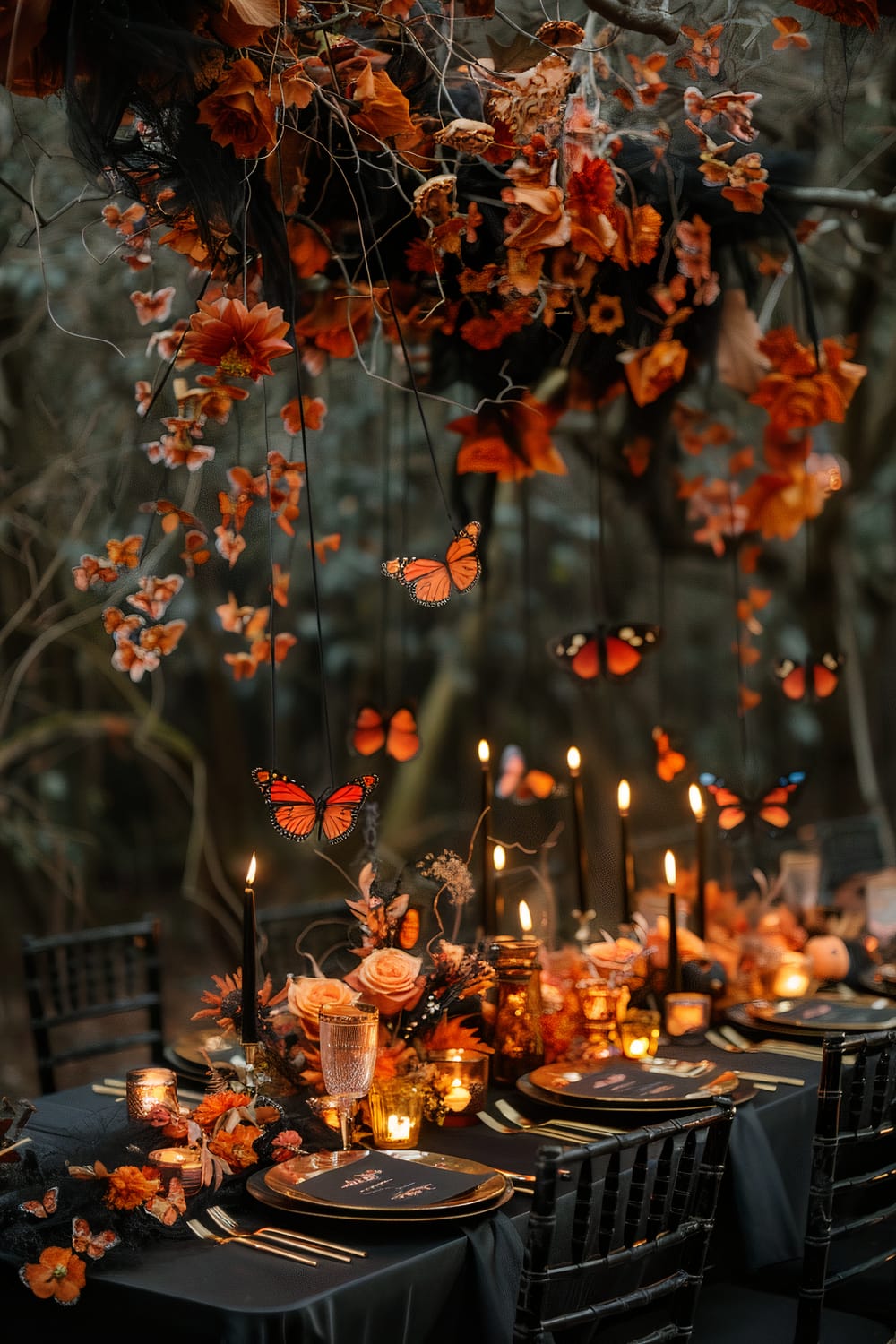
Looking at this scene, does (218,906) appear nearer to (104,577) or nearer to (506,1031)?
(506,1031)

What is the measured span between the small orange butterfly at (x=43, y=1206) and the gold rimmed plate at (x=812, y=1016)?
1.31 metres

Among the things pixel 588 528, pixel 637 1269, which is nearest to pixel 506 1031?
pixel 637 1269

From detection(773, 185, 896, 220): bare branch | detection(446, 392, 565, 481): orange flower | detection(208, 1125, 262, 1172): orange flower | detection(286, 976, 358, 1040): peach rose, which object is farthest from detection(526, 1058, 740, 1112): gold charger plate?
detection(773, 185, 896, 220): bare branch

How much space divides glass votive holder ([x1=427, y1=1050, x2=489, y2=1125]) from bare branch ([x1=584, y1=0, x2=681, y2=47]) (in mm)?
1460

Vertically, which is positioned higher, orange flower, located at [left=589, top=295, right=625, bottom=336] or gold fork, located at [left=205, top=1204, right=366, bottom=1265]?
orange flower, located at [left=589, top=295, right=625, bottom=336]

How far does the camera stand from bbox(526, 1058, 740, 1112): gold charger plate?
1921mm

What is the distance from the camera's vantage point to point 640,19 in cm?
197

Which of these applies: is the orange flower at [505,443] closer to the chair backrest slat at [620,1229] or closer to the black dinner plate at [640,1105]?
the black dinner plate at [640,1105]

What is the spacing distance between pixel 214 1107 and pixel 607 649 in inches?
57.9

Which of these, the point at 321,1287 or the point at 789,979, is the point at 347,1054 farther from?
the point at 789,979

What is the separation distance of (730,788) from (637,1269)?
1430 millimetres

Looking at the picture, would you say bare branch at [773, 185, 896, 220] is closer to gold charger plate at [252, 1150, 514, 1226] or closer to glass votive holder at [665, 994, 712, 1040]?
glass votive holder at [665, 994, 712, 1040]

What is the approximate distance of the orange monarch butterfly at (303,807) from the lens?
5.63ft

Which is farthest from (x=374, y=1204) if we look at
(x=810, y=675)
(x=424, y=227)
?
(x=810, y=675)
